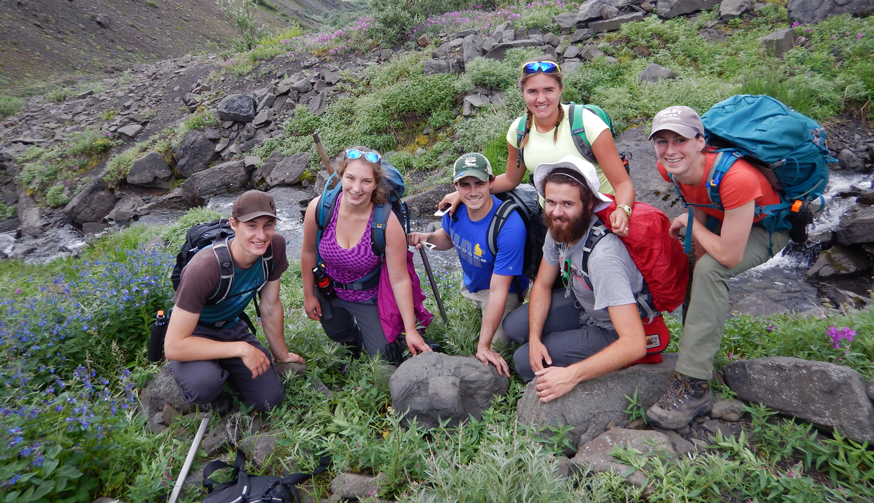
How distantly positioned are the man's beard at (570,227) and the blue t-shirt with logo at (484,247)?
1.85 ft

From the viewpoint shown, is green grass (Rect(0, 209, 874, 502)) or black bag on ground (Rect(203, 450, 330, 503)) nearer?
green grass (Rect(0, 209, 874, 502))

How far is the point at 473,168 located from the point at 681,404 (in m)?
2.26

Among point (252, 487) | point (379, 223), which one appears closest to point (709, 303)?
point (379, 223)

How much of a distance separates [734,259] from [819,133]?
3.25 feet

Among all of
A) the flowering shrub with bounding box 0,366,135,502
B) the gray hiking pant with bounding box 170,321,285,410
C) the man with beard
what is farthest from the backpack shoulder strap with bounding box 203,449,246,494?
the man with beard

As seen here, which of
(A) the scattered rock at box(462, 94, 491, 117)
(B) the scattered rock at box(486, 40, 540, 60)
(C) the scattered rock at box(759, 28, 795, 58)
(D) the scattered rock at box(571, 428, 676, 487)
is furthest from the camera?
(B) the scattered rock at box(486, 40, 540, 60)

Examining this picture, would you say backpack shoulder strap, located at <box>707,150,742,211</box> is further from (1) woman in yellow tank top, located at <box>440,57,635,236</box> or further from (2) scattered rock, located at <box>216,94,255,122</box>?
(2) scattered rock, located at <box>216,94,255,122</box>

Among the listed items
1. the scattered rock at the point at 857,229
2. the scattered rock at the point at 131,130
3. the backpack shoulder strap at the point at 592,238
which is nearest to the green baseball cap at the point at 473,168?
the backpack shoulder strap at the point at 592,238

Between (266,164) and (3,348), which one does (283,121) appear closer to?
(266,164)

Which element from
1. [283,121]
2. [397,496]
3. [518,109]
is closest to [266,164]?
[283,121]

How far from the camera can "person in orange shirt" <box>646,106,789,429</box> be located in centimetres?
282

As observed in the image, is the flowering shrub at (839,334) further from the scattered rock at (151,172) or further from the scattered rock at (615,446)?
the scattered rock at (151,172)

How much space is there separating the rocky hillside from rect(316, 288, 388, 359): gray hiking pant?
81.2 ft

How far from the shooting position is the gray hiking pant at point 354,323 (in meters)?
4.56
